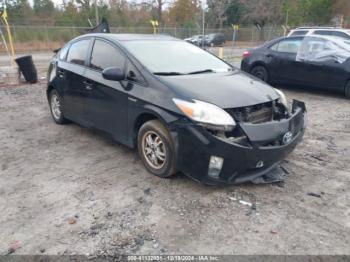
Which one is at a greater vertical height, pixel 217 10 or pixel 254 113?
pixel 217 10

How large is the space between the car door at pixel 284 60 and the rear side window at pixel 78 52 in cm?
558

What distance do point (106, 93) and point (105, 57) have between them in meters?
0.55

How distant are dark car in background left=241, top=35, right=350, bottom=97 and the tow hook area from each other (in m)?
5.00

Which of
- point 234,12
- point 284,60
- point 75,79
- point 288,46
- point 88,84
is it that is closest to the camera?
point 88,84

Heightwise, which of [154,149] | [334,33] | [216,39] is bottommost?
[216,39]

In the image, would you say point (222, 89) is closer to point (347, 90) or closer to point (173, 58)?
point (173, 58)

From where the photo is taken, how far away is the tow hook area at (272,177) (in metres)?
3.90

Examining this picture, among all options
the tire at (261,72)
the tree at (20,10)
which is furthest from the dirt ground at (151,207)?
the tree at (20,10)

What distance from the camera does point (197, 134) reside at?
3.53 metres

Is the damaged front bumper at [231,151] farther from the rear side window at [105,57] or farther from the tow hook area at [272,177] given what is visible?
the rear side window at [105,57]

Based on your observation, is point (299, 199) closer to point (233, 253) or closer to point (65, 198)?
point (233, 253)

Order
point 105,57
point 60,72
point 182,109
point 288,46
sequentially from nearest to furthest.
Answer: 1. point 182,109
2. point 105,57
3. point 60,72
4. point 288,46

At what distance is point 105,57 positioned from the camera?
4816mm

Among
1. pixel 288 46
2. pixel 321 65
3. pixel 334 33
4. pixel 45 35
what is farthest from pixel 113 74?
pixel 45 35
